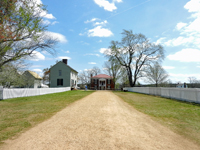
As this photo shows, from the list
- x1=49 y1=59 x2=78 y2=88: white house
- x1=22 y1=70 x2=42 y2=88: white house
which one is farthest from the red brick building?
x1=22 y1=70 x2=42 y2=88: white house

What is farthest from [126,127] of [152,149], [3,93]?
[3,93]

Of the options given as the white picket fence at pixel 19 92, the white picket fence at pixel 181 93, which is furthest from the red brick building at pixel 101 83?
the white picket fence at pixel 181 93

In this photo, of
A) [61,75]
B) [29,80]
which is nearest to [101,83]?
[61,75]

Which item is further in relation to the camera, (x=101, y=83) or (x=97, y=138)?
(x=101, y=83)

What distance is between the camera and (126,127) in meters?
5.56

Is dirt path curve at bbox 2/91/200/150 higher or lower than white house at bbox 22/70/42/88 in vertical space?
lower

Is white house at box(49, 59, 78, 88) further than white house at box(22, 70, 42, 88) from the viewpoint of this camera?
Yes

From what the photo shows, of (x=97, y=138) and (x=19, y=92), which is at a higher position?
(x=19, y=92)

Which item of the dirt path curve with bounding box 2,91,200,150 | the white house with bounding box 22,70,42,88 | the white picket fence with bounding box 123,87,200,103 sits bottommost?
the dirt path curve with bounding box 2,91,200,150

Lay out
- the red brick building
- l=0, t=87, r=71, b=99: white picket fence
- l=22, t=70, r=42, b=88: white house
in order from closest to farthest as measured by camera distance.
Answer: l=0, t=87, r=71, b=99: white picket fence
l=22, t=70, r=42, b=88: white house
the red brick building

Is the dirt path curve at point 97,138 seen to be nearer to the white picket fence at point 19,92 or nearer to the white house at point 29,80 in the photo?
the white picket fence at point 19,92

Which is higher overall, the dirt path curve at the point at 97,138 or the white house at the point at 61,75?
the white house at the point at 61,75

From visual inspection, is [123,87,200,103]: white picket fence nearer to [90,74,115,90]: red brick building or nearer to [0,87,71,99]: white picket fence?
[0,87,71,99]: white picket fence

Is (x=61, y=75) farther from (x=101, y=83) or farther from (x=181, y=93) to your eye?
(x=181, y=93)
